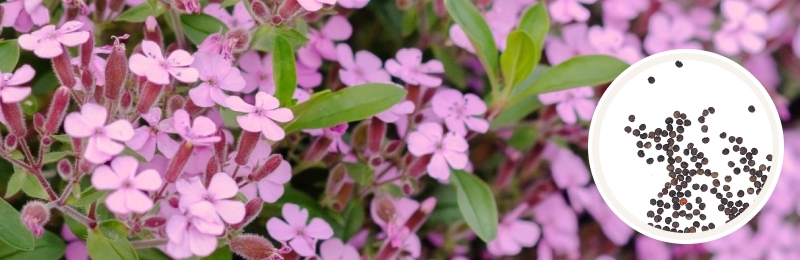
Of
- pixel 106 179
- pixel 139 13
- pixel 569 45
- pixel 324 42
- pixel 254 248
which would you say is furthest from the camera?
pixel 569 45

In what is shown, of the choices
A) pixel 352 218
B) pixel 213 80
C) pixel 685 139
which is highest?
pixel 213 80

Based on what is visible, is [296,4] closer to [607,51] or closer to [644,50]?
[607,51]

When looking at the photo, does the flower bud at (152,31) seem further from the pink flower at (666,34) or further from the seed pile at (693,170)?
the pink flower at (666,34)

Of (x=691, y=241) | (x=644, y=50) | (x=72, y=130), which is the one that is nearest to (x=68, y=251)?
(x=72, y=130)

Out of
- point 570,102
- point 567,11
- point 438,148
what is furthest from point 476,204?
point 567,11

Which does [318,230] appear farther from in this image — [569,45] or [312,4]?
[569,45]

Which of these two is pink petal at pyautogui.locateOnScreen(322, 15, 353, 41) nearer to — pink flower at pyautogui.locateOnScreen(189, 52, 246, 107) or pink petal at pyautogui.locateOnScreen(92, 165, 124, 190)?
pink flower at pyautogui.locateOnScreen(189, 52, 246, 107)

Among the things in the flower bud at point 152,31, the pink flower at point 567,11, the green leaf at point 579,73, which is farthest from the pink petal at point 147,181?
the pink flower at point 567,11
